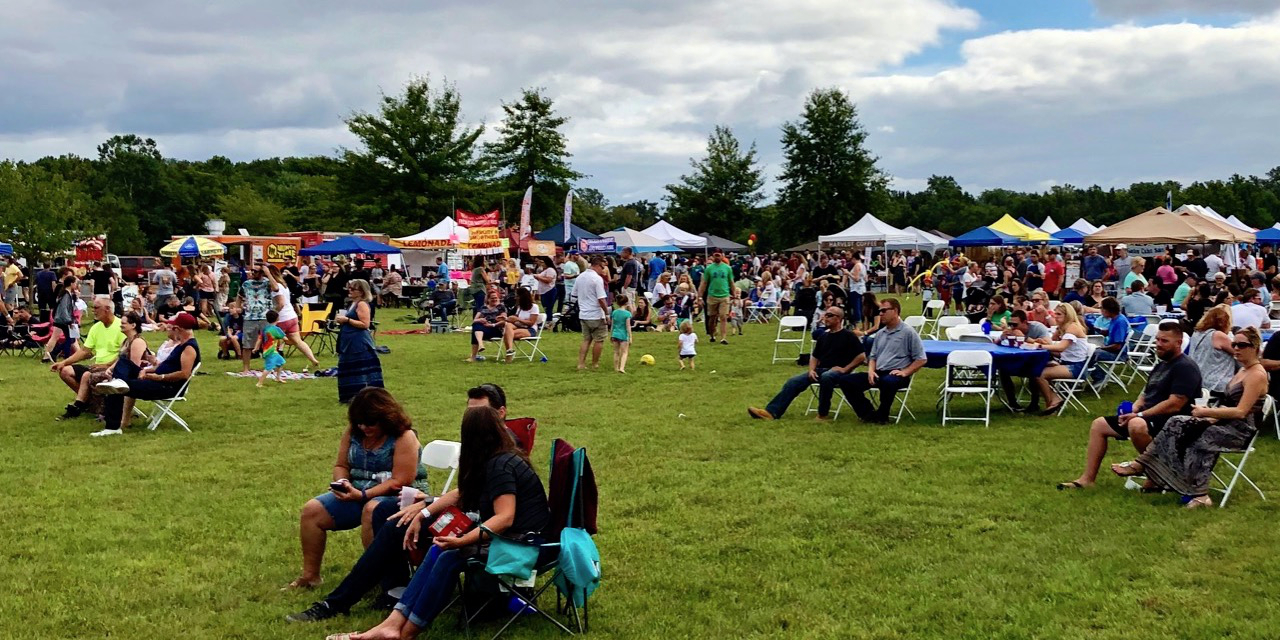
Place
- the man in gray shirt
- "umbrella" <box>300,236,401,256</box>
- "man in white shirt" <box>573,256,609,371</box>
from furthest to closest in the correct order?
"umbrella" <box>300,236,401,256</box>
"man in white shirt" <box>573,256,609,371</box>
the man in gray shirt

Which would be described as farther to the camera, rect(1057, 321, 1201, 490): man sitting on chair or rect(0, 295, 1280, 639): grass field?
rect(1057, 321, 1201, 490): man sitting on chair

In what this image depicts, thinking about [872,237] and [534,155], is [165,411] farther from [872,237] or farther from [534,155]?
[534,155]

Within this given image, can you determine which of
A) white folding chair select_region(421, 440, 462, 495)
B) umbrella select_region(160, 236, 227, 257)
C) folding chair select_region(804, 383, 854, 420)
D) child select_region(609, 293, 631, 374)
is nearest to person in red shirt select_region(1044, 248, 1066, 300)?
child select_region(609, 293, 631, 374)

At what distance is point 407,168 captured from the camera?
4781cm

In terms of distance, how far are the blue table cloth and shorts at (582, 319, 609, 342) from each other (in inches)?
187

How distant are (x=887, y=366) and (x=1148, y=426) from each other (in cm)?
298

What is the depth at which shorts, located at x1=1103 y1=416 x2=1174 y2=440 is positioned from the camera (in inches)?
263

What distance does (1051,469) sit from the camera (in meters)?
7.42

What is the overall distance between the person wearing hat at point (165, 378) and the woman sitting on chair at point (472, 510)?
5246 mm

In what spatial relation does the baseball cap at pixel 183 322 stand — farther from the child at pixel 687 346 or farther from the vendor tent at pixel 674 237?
the vendor tent at pixel 674 237

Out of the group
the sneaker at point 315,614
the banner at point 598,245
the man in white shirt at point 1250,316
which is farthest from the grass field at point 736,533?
the banner at point 598,245

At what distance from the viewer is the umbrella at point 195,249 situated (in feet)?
111

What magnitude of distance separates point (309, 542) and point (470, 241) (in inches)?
938

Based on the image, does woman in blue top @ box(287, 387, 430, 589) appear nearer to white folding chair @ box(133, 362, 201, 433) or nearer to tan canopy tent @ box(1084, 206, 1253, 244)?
white folding chair @ box(133, 362, 201, 433)
